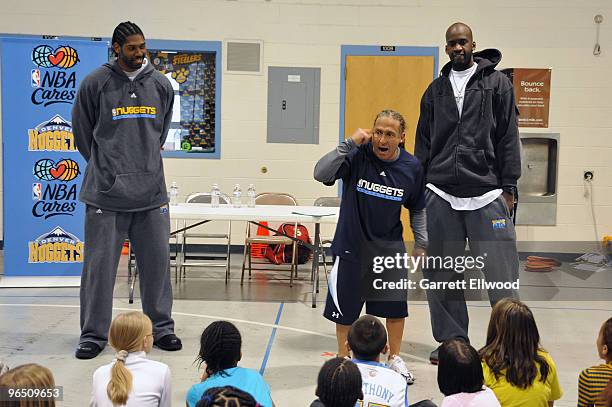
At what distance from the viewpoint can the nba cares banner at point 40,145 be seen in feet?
22.6

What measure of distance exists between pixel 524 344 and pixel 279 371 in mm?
1885

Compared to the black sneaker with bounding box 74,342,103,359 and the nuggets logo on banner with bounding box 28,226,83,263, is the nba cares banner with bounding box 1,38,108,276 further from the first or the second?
the black sneaker with bounding box 74,342,103,359

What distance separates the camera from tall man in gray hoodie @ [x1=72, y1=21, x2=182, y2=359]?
482 cm

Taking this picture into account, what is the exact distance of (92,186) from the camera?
4.87m

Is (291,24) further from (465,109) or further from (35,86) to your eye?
(465,109)

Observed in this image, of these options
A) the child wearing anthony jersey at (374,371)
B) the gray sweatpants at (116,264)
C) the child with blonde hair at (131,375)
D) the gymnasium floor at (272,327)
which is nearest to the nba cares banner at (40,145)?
the gymnasium floor at (272,327)

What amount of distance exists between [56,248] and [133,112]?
267cm

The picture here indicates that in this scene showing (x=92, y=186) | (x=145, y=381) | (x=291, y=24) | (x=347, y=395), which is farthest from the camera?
(x=291, y=24)

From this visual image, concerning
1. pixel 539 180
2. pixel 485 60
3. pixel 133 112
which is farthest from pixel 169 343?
pixel 539 180

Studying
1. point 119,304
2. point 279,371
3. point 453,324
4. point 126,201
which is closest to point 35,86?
point 119,304

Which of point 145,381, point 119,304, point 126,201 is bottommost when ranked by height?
point 119,304

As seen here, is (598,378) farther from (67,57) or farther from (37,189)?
(67,57)

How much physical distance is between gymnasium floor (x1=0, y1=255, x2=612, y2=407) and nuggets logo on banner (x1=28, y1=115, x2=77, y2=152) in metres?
1.28

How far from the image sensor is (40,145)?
6906 millimetres
